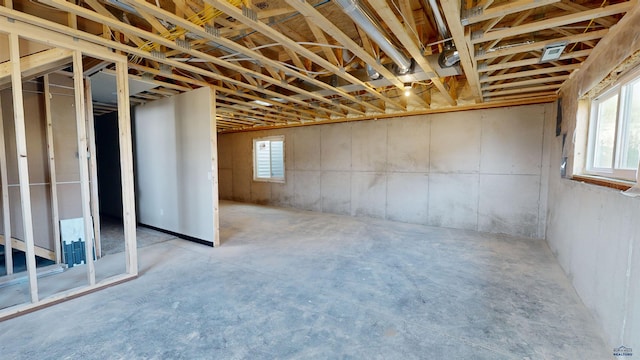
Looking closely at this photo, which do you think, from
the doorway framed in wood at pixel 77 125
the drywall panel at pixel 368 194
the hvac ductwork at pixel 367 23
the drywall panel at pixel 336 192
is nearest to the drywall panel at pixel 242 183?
the drywall panel at pixel 336 192

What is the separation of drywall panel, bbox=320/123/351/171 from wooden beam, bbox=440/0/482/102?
129 inches

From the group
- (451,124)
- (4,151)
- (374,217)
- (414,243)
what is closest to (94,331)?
(4,151)

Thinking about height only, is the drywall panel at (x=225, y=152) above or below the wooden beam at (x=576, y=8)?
below

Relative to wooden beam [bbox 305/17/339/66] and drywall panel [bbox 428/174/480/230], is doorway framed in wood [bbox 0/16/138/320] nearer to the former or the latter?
wooden beam [bbox 305/17/339/66]

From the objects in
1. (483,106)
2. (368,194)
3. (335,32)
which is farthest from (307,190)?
(335,32)

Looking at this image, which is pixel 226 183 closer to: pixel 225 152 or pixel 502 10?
pixel 225 152

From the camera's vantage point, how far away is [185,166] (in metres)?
4.36

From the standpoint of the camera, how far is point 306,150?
718cm

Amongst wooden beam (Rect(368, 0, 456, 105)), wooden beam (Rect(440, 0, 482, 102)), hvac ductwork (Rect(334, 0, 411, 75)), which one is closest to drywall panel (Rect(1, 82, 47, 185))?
hvac ductwork (Rect(334, 0, 411, 75))

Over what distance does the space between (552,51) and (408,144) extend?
314cm

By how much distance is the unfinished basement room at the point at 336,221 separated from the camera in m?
1.93

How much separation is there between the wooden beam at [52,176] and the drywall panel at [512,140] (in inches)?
250

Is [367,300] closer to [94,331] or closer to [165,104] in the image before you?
[94,331]

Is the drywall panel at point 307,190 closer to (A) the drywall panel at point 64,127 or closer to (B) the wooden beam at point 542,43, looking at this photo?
(A) the drywall panel at point 64,127
